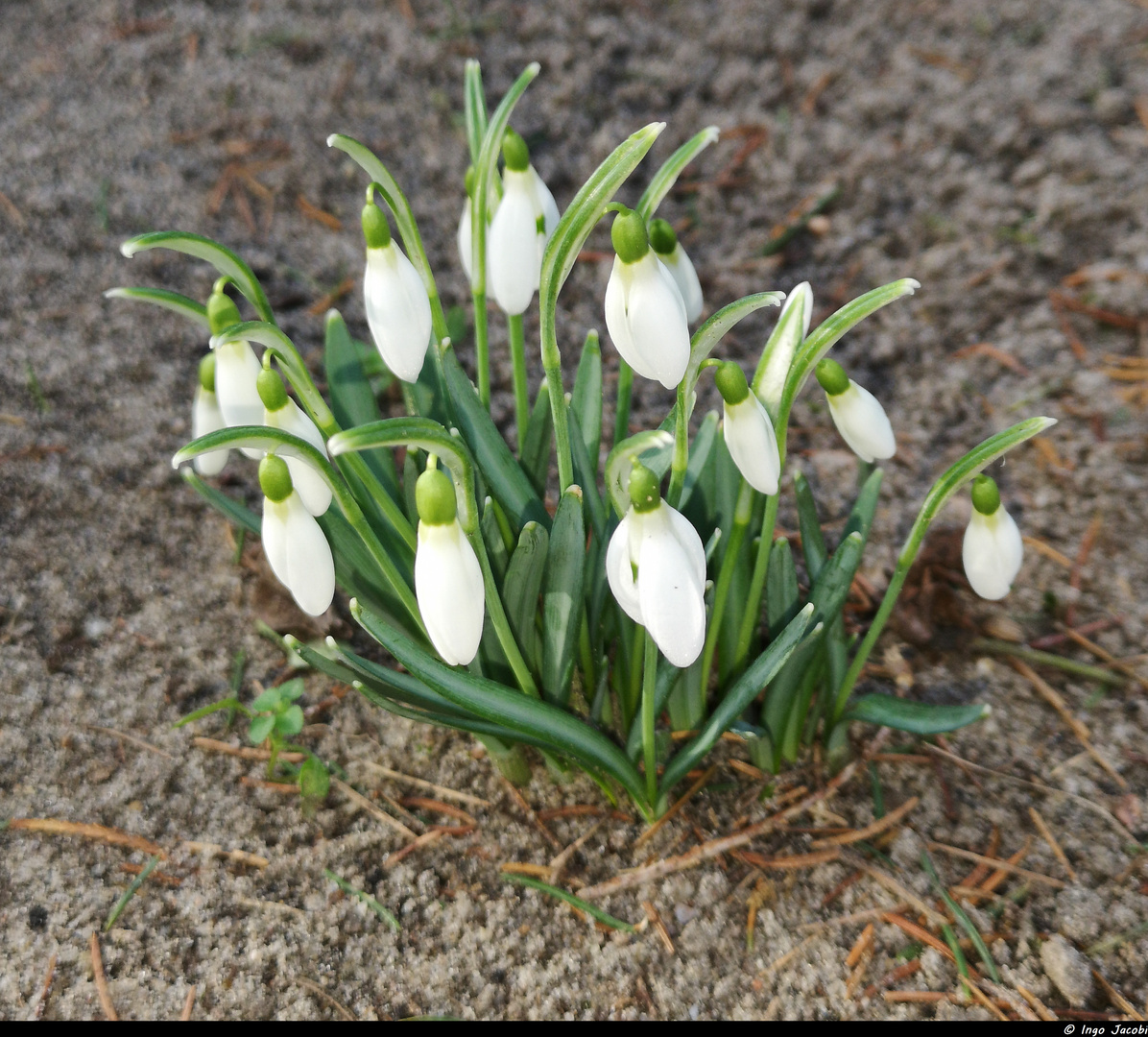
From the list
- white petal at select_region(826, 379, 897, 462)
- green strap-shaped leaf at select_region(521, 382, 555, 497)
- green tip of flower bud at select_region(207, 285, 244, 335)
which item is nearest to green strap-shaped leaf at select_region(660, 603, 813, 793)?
white petal at select_region(826, 379, 897, 462)

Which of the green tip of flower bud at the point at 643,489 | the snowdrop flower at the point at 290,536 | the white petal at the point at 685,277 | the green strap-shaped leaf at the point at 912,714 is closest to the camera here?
the green tip of flower bud at the point at 643,489

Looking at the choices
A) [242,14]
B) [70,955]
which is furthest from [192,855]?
[242,14]

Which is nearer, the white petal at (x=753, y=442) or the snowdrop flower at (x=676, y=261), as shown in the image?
the white petal at (x=753, y=442)

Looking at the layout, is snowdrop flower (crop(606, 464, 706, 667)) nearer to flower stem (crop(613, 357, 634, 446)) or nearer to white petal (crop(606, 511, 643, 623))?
white petal (crop(606, 511, 643, 623))

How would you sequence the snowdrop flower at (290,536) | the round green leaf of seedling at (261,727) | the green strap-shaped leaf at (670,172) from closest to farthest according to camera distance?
the snowdrop flower at (290,536), the green strap-shaped leaf at (670,172), the round green leaf of seedling at (261,727)

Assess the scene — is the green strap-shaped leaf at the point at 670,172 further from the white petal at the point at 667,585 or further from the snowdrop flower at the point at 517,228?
the white petal at the point at 667,585

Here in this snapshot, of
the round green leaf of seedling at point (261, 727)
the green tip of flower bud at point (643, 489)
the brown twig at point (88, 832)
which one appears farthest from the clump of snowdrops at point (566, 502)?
the brown twig at point (88, 832)
